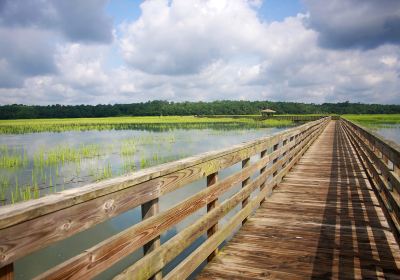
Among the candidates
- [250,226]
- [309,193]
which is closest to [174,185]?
[250,226]

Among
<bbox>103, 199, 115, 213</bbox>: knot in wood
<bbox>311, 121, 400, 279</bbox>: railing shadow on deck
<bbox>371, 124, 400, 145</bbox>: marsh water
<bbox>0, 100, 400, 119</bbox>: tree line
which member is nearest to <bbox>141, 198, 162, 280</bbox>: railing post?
<bbox>103, 199, 115, 213</bbox>: knot in wood

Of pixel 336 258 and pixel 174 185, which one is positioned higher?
pixel 174 185

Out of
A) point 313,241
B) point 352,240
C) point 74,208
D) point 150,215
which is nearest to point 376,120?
point 352,240

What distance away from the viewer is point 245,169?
5074mm

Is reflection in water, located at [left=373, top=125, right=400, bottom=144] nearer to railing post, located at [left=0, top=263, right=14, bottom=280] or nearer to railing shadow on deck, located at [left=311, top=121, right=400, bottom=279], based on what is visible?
railing shadow on deck, located at [left=311, top=121, right=400, bottom=279]

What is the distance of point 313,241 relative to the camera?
15.1 feet

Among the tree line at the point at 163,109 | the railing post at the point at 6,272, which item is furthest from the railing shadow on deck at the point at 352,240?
the tree line at the point at 163,109

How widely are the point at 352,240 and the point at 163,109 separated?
482 ft

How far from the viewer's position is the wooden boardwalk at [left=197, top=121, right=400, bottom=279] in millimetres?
3709

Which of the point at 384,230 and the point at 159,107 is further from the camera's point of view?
the point at 159,107

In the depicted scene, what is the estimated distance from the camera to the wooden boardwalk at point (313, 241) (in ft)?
12.2

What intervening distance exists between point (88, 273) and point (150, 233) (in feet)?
2.33

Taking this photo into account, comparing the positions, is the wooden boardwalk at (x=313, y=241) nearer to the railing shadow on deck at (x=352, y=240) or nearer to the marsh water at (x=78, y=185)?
the railing shadow on deck at (x=352, y=240)

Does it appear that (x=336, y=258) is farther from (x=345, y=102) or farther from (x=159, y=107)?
(x=345, y=102)
